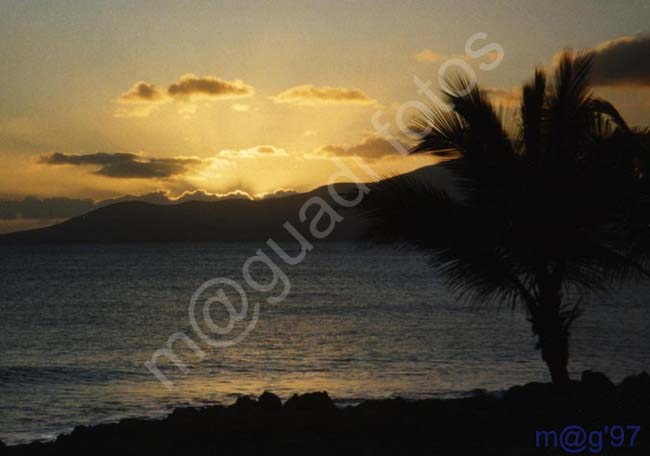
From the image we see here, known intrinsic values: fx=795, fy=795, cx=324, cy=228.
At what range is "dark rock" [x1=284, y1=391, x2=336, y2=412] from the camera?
14.5m

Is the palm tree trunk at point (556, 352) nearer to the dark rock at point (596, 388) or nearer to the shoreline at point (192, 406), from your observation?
the dark rock at point (596, 388)

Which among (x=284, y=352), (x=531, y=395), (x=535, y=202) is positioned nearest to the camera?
(x=535, y=202)

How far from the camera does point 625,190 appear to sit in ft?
38.9

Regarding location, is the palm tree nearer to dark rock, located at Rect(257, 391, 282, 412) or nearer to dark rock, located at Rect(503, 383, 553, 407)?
dark rock, located at Rect(503, 383, 553, 407)

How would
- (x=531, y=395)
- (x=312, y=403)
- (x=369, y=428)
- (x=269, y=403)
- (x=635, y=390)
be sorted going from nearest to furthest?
(x=369, y=428)
(x=312, y=403)
(x=269, y=403)
(x=635, y=390)
(x=531, y=395)

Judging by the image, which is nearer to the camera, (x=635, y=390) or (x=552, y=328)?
(x=552, y=328)

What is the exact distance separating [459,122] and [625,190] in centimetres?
270

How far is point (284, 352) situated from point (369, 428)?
2013 centimetres

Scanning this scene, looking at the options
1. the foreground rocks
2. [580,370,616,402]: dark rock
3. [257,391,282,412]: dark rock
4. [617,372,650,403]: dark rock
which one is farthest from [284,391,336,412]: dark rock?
[617,372,650,403]: dark rock

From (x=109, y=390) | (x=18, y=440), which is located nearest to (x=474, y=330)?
(x=109, y=390)

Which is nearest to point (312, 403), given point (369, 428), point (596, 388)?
point (369, 428)

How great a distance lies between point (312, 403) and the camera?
48.1ft

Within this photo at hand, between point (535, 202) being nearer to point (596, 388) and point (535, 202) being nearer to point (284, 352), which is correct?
point (596, 388)

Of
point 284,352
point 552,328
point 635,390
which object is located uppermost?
point 552,328
